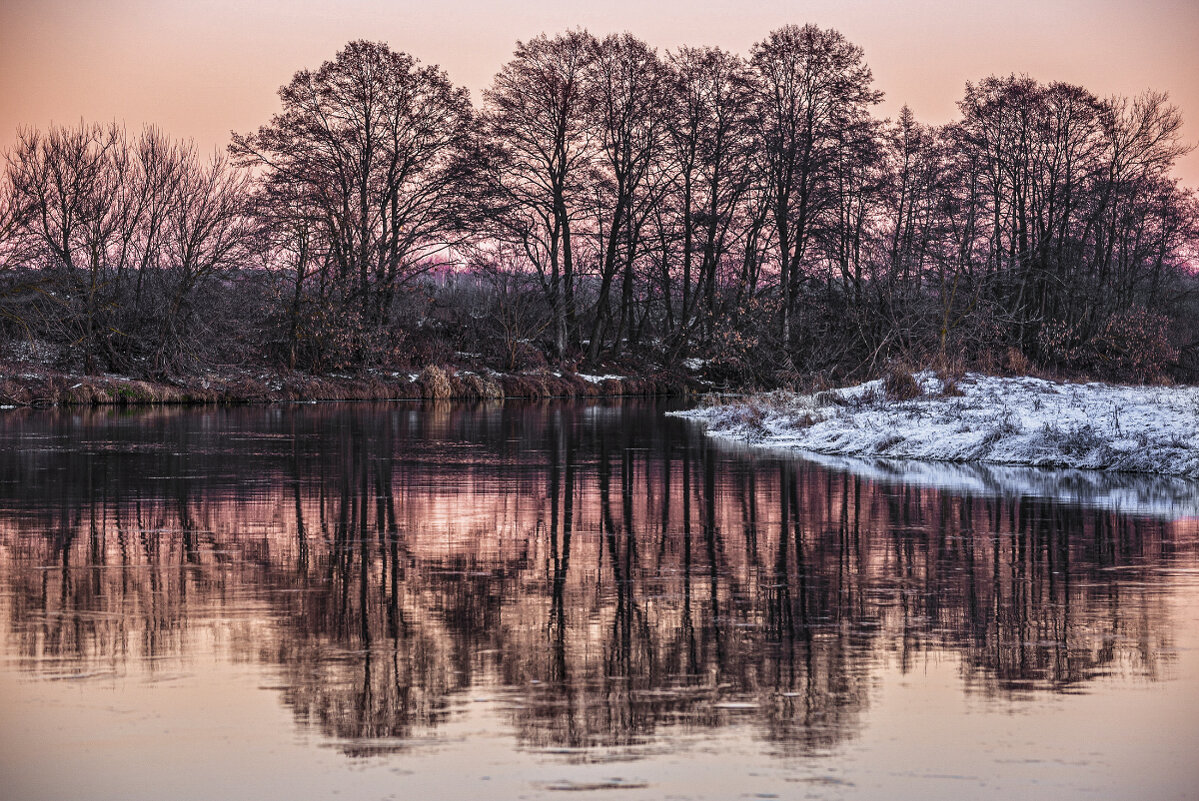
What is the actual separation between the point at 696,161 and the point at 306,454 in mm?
39756

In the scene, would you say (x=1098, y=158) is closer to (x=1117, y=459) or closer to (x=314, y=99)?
(x=314, y=99)

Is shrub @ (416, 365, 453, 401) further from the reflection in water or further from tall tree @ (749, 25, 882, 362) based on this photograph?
the reflection in water

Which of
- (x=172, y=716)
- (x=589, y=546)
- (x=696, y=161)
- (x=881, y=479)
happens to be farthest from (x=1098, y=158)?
(x=172, y=716)

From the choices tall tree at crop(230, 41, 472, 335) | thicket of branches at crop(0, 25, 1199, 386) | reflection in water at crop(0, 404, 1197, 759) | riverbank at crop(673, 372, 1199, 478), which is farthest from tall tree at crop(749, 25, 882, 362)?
reflection in water at crop(0, 404, 1197, 759)

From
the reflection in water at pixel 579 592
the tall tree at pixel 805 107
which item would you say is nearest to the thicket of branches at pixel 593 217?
the tall tree at pixel 805 107

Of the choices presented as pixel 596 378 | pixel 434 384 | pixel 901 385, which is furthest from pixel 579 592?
pixel 596 378

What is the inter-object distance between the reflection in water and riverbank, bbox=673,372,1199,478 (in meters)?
4.50

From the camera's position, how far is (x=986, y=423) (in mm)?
22422

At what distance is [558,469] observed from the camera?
1922 centimetres

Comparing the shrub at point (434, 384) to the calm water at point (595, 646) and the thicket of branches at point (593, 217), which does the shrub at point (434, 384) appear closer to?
the thicket of branches at point (593, 217)

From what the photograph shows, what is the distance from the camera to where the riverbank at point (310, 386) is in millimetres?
41562

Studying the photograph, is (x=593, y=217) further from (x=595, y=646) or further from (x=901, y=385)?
(x=595, y=646)

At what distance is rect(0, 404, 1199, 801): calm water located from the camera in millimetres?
4957

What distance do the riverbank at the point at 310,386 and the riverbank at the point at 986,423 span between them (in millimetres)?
19257
